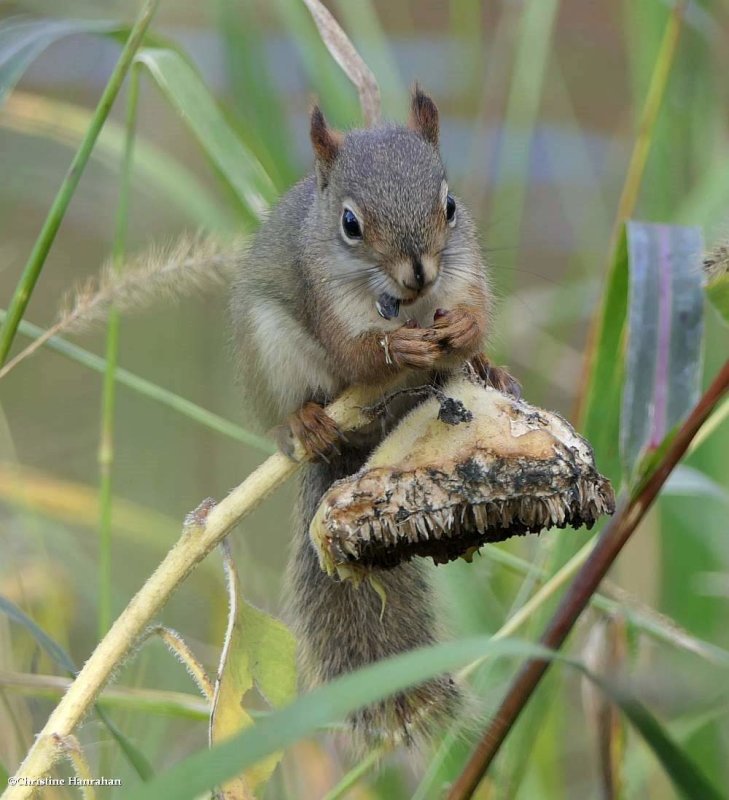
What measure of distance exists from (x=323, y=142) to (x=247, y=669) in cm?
72

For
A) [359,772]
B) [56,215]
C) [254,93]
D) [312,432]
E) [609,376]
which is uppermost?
[254,93]

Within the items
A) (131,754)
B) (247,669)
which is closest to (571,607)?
(247,669)

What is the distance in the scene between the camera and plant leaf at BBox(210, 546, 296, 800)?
0.82 metres

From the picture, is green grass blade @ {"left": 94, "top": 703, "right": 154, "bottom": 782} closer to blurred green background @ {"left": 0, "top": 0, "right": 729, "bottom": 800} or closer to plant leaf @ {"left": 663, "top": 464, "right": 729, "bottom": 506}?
blurred green background @ {"left": 0, "top": 0, "right": 729, "bottom": 800}

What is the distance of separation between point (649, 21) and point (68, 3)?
2.56 feet

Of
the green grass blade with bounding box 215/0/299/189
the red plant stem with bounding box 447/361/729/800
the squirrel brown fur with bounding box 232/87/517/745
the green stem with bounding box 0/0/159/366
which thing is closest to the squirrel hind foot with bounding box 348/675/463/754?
the squirrel brown fur with bounding box 232/87/517/745

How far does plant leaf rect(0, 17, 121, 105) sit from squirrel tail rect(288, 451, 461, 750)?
53 cm

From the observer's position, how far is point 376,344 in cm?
118

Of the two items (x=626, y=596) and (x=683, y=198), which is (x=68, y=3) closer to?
(x=683, y=198)

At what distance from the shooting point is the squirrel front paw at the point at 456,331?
3.42ft

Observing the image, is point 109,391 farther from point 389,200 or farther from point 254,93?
point 254,93

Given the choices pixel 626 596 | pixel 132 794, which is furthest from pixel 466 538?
pixel 626 596

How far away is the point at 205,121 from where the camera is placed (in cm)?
126

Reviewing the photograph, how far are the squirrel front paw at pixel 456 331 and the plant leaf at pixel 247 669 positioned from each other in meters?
0.30
